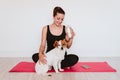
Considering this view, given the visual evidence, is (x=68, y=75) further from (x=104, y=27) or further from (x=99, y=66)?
(x=104, y=27)

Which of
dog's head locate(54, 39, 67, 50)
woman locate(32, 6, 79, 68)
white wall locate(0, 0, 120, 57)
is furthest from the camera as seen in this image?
white wall locate(0, 0, 120, 57)

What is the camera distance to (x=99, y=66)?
3.22 m

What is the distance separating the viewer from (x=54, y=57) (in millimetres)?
2789

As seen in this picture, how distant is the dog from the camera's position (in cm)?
276

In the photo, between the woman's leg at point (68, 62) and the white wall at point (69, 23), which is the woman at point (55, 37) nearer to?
the woman's leg at point (68, 62)

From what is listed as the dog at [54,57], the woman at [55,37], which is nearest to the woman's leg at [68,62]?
the woman at [55,37]

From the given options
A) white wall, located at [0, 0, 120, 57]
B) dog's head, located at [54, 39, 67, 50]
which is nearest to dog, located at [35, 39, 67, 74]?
dog's head, located at [54, 39, 67, 50]

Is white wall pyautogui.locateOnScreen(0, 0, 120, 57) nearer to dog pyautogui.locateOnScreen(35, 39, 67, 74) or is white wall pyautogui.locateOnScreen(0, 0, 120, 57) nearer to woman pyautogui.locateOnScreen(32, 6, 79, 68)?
woman pyautogui.locateOnScreen(32, 6, 79, 68)

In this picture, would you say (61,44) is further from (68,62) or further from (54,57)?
(68,62)

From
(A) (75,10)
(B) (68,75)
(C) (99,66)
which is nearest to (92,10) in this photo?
(A) (75,10)

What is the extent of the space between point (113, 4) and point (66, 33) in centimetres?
142

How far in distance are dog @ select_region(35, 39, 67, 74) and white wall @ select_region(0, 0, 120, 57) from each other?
47.2 inches

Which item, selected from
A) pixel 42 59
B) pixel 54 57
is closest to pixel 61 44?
pixel 54 57

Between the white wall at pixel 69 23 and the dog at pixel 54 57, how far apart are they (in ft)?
3.93
